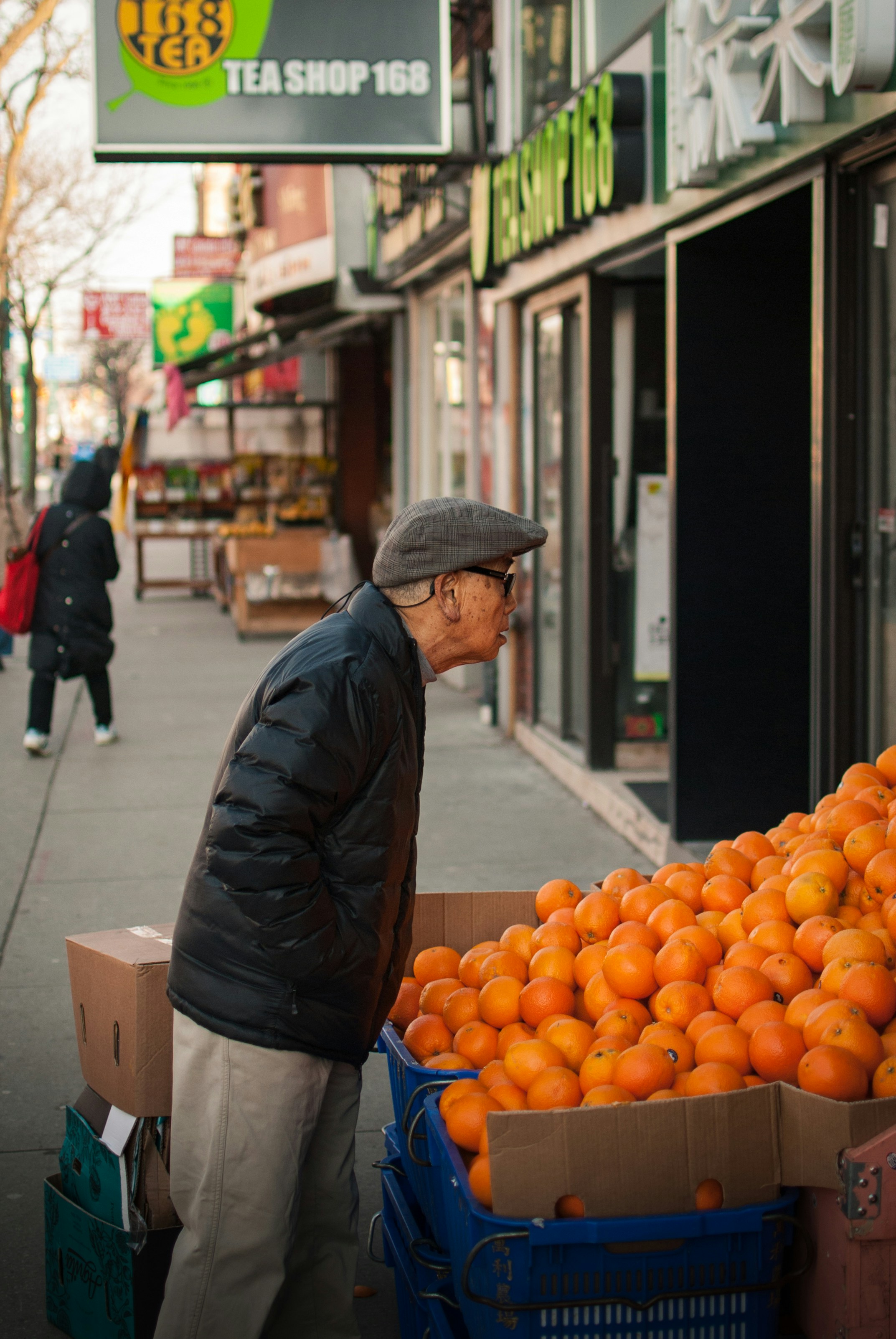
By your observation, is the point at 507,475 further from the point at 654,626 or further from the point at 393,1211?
the point at 393,1211

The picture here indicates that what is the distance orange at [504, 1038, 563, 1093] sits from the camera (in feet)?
9.09

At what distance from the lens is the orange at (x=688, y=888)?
339 centimetres

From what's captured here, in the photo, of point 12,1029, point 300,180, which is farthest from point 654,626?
point 300,180

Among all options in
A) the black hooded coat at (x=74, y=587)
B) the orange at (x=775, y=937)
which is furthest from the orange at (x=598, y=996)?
the black hooded coat at (x=74, y=587)

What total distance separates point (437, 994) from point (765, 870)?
86 centimetres

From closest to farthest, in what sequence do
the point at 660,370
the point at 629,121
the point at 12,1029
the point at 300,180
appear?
the point at 12,1029
the point at 629,121
the point at 660,370
the point at 300,180

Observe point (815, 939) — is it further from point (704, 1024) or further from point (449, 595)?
point (449, 595)

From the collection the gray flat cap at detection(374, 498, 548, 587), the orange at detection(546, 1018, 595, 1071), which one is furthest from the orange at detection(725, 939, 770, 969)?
the gray flat cap at detection(374, 498, 548, 587)

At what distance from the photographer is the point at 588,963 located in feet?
10.2

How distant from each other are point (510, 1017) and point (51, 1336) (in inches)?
50.3

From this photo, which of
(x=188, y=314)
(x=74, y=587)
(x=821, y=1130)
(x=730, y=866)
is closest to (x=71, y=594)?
(x=74, y=587)

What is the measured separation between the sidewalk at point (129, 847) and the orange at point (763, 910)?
4.06ft

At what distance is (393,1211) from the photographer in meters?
3.10

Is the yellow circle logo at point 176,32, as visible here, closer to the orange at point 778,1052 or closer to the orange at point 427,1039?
the orange at point 427,1039
